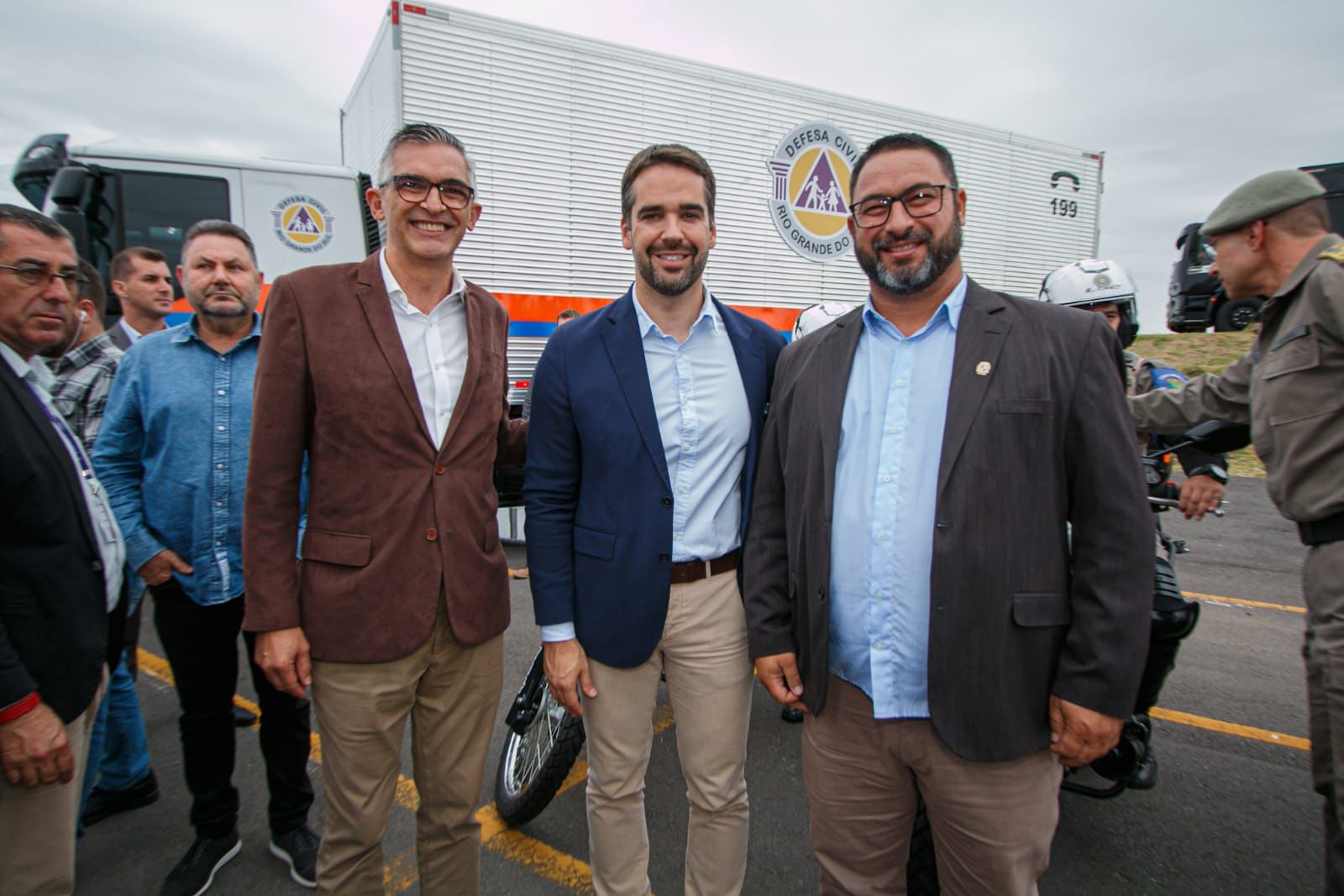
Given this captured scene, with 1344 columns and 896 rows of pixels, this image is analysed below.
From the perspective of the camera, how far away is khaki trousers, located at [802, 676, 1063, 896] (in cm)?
145

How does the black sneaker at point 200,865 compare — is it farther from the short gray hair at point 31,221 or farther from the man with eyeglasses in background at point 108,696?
the short gray hair at point 31,221

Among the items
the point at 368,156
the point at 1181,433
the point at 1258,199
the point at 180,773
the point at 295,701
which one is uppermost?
the point at 368,156

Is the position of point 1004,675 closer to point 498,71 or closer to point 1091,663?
point 1091,663

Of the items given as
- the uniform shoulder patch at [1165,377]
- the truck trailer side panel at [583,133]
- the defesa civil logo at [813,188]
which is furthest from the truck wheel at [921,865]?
the defesa civil logo at [813,188]

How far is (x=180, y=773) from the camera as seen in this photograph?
2.99 meters

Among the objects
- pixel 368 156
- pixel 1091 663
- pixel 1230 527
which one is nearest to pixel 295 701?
pixel 1091 663

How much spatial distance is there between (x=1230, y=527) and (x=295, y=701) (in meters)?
9.13

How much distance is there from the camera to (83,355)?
9.36 feet

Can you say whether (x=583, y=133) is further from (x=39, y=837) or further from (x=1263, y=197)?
(x=39, y=837)

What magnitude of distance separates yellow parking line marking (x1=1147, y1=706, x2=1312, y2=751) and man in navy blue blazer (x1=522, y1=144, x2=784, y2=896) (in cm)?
250

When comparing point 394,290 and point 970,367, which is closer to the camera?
point 970,367

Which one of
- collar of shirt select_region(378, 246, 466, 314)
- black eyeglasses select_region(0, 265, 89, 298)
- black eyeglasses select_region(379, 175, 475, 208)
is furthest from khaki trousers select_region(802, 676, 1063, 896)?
black eyeglasses select_region(0, 265, 89, 298)

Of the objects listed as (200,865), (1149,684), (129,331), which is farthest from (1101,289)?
(129,331)

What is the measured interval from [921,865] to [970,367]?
134 centimetres
